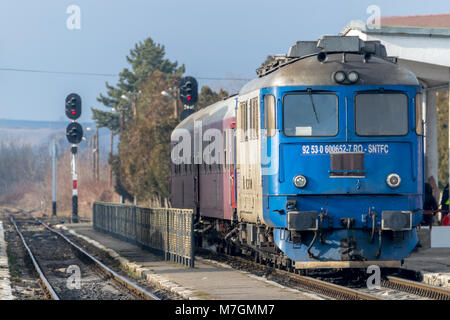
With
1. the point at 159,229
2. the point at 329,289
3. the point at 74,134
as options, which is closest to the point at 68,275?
the point at 159,229

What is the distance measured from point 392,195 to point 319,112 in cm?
184

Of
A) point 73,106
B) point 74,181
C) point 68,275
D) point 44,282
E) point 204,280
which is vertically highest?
point 73,106

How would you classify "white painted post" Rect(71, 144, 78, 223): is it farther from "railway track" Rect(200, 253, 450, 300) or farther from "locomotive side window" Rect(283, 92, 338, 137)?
"locomotive side window" Rect(283, 92, 338, 137)

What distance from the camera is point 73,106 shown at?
37.6 m

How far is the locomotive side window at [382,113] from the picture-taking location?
49.8 feet

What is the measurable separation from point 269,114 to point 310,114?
2.30ft

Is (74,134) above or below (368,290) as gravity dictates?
above

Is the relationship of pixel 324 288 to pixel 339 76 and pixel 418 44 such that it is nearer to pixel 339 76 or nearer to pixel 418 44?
pixel 339 76

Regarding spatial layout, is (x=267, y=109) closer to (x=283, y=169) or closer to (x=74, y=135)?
(x=283, y=169)

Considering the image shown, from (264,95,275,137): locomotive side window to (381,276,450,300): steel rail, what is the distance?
3.27 m

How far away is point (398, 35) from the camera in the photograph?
27.4 m

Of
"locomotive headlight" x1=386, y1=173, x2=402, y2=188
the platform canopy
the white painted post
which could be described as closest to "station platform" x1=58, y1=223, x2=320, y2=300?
"locomotive headlight" x1=386, y1=173, x2=402, y2=188

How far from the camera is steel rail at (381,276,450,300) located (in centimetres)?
1387
